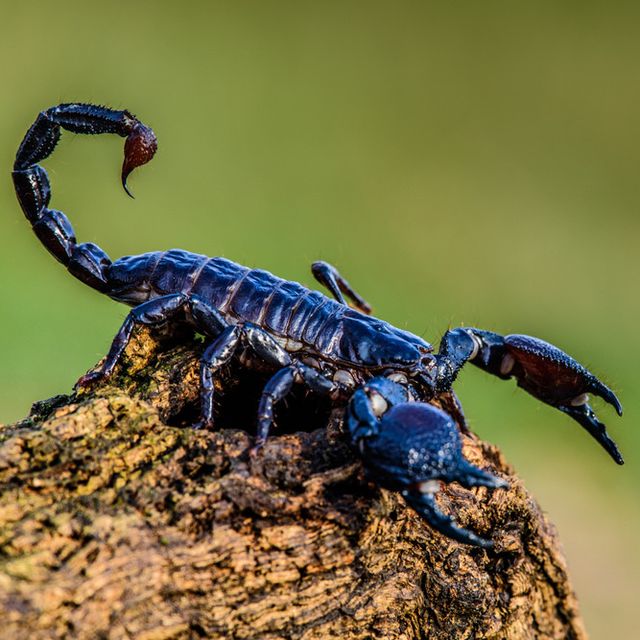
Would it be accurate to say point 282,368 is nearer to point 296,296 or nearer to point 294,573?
point 296,296

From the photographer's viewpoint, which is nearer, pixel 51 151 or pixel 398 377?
pixel 398 377

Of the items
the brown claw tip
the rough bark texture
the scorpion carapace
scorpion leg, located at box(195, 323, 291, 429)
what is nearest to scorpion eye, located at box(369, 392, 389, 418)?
the scorpion carapace

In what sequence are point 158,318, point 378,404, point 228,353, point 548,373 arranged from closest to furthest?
point 378,404
point 228,353
point 158,318
point 548,373

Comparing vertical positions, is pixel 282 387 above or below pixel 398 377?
below

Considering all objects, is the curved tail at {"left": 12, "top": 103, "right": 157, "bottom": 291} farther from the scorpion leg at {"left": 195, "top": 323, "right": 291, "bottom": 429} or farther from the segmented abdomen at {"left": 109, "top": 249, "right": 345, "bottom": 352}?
the scorpion leg at {"left": 195, "top": 323, "right": 291, "bottom": 429}

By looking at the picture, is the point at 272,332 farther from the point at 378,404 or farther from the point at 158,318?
the point at 378,404

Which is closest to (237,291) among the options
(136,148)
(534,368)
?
(136,148)

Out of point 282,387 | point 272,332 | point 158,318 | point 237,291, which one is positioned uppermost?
point 237,291

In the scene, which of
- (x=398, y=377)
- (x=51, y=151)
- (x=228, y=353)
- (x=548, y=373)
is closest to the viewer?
(x=228, y=353)
